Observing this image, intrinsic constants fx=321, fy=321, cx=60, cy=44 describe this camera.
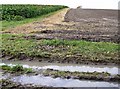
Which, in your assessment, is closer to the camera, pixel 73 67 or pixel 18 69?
pixel 18 69

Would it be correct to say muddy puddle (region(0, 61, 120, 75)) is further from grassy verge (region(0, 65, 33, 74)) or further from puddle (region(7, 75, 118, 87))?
puddle (region(7, 75, 118, 87))

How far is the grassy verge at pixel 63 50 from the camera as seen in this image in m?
12.3

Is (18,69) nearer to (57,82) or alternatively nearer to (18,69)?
(18,69)

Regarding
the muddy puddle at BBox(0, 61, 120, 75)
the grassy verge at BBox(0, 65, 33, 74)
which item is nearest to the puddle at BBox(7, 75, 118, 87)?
the grassy verge at BBox(0, 65, 33, 74)

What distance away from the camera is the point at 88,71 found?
35.9 feet

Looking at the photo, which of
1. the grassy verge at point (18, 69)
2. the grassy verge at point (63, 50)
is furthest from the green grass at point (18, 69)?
the grassy verge at point (63, 50)

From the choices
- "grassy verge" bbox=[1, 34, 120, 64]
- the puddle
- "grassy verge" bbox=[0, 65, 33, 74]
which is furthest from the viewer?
"grassy verge" bbox=[1, 34, 120, 64]

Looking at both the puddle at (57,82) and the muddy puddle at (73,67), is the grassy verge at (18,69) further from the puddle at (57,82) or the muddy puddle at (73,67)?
the muddy puddle at (73,67)

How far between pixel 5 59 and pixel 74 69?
2.95 metres

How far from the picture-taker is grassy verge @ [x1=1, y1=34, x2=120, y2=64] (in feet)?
40.5

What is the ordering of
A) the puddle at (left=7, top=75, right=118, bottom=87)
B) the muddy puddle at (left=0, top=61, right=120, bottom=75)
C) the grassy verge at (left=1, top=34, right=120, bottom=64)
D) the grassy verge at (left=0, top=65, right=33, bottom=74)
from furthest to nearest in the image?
the grassy verge at (left=1, top=34, right=120, bottom=64)
the muddy puddle at (left=0, top=61, right=120, bottom=75)
the grassy verge at (left=0, top=65, right=33, bottom=74)
the puddle at (left=7, top=75, right=118, bottom=87)

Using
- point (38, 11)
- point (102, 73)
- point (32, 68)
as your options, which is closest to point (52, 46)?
point (32, 68)

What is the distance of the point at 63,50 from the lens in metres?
13.4

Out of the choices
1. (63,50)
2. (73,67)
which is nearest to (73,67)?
(73,67)
